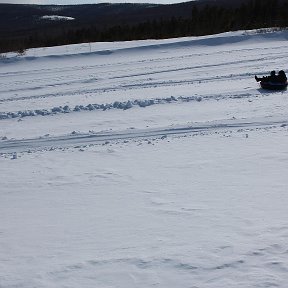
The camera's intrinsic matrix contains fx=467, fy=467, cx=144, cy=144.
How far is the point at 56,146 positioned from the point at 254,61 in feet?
29.8

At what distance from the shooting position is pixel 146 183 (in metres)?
6.05

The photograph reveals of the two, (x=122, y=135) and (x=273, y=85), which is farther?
(x=273, y=85)

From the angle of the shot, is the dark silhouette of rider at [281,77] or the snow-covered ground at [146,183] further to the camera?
the dark silhouette of rider at [281,77]

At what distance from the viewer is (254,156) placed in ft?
22.3

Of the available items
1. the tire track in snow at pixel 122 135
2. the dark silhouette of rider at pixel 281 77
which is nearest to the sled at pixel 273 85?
the dark silhouette of rider at pixel 281 77

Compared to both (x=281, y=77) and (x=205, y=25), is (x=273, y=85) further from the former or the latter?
(x=205, y=25)

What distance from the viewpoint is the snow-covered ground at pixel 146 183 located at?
4.02m

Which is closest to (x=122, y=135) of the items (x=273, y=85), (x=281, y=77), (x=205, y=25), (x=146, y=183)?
(x=146, y=183)

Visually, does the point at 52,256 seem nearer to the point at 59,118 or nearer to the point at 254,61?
the point at 59,118

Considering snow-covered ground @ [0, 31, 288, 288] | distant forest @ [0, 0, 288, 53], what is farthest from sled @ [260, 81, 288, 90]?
distant forest @ [0, 0, 288, 53]

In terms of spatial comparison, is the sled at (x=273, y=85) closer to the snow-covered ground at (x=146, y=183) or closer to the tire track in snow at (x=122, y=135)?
the snow-covered ground at (x=146, y=183)

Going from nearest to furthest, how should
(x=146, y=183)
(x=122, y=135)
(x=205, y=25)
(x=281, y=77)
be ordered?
(x=146, y=183)
(x=122, y=135)
(x=281, y=77)
(x=205, y=25)

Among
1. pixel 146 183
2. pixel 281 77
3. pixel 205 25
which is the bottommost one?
pixel 146 183

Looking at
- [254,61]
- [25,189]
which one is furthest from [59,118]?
[254,61]
